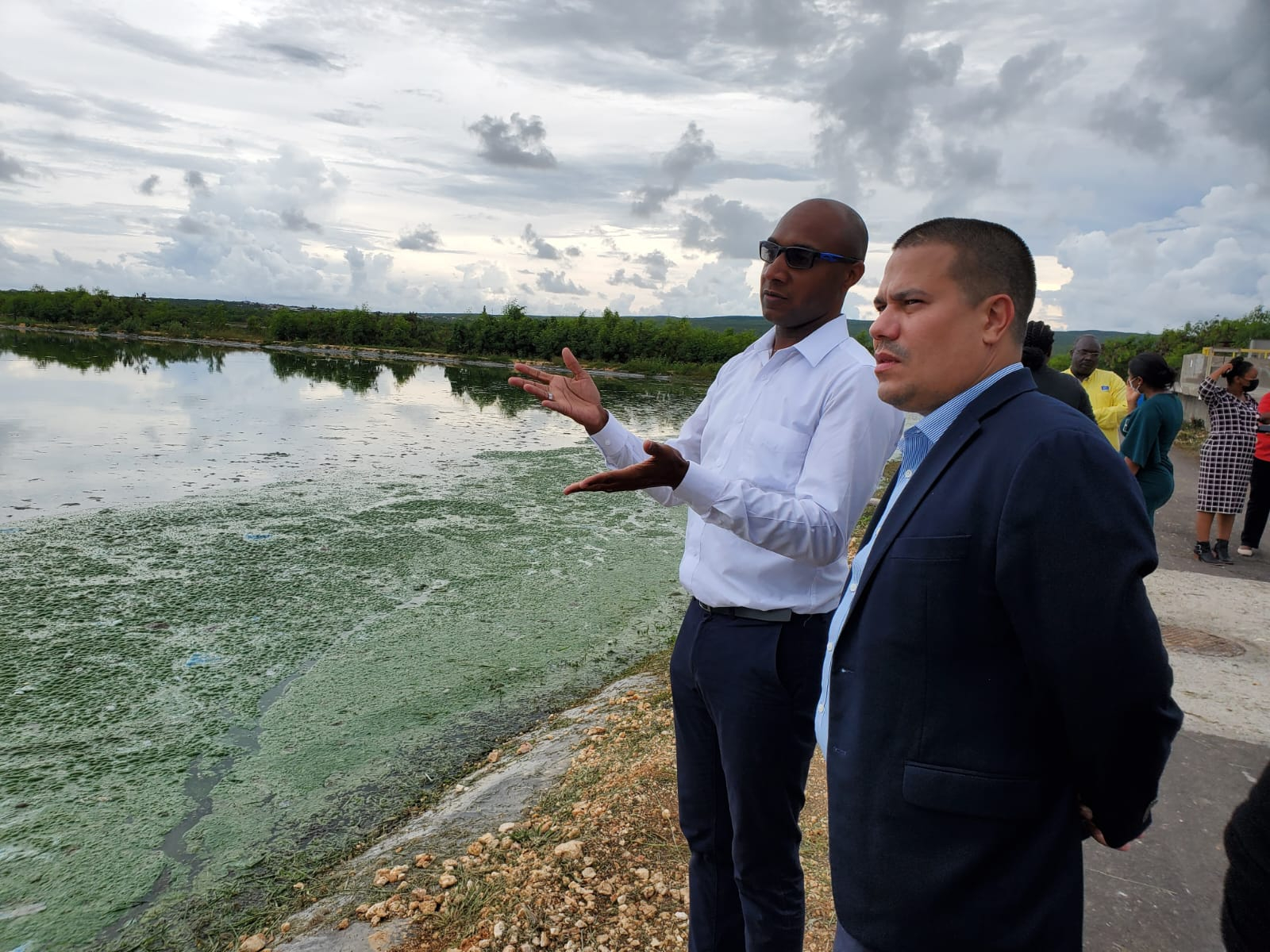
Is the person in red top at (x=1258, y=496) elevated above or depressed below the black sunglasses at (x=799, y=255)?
below

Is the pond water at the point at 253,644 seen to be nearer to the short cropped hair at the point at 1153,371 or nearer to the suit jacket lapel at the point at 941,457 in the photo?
the suit jacket lapel at the point at 941,457

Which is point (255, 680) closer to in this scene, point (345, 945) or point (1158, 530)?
point (345, 945)

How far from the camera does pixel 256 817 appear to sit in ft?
14.8

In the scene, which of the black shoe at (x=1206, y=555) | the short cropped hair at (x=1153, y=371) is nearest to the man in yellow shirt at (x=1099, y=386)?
the short cropped hair at (x=1153, y=371)

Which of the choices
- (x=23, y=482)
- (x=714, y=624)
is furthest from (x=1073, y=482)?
(x=23, y=482)

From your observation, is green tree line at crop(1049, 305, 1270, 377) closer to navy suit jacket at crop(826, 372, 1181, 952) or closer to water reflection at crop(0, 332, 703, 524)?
water reflection at crop(0, 332, 703, 524)

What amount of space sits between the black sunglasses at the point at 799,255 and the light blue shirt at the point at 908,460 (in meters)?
0.74

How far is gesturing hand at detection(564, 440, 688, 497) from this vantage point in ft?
6.36

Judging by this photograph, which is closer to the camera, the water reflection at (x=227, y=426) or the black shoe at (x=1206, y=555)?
the black shoe at (x=1206, y=555)

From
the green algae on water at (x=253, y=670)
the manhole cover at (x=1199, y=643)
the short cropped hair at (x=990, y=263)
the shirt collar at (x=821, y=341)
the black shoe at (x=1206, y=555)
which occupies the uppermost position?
the short cropped hair at (x=990, y=263)

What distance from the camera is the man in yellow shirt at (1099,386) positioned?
6.49 meters

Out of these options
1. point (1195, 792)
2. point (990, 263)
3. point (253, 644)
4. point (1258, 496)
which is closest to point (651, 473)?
point (990, 263)

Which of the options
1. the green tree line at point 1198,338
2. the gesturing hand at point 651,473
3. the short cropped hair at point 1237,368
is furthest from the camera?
the green tree line at point 1198,338

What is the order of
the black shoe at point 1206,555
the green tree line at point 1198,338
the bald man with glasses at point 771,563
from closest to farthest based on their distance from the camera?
the bald man with glasses at point 771,563
the black shoe at point 1206,555
the green tree line at point 1198,338
